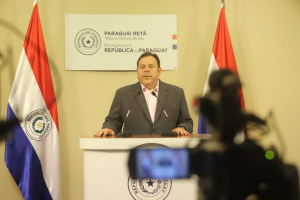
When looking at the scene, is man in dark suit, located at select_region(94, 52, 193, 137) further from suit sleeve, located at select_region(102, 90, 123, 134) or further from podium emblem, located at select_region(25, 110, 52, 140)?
podium emblem, located at select_region(25, 110, 52, 140)

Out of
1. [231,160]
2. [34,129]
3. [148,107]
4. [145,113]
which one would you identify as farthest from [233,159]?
[34,129]

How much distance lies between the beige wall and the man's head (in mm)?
838

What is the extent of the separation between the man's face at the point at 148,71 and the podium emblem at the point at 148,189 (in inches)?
53.2

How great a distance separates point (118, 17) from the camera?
3865 millimetres

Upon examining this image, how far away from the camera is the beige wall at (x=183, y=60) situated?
3756mm

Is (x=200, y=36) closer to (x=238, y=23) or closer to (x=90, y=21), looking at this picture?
(x=238, y=23)

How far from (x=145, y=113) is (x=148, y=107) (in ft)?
0.40

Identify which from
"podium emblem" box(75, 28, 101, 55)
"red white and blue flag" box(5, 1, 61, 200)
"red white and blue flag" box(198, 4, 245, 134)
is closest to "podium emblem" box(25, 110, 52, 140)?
"red white and blue flag" box(5, 1, 61, 200)

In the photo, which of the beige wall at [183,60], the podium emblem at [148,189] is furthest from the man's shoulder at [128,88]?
the podium emblem at [148,189]

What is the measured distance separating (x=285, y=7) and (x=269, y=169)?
4.11 metres

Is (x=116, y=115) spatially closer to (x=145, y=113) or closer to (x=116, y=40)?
(x=145, y=113)

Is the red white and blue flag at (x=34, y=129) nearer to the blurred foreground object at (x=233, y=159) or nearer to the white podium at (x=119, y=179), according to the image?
the white podium at (x=119, y=179)

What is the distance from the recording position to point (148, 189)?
1782mm

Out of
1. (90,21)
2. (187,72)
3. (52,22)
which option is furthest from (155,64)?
(52,22)
